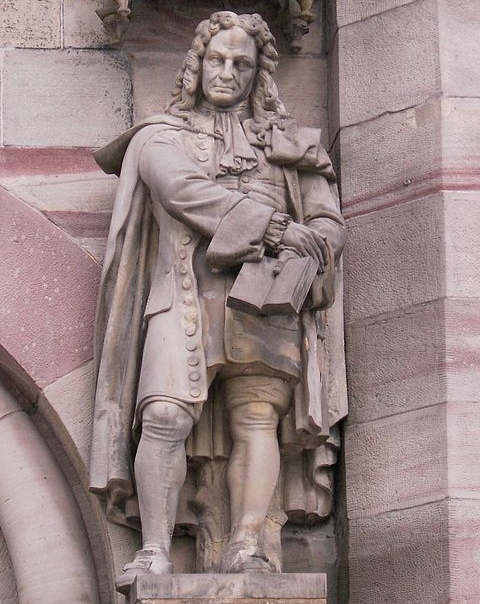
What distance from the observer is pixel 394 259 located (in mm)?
8148

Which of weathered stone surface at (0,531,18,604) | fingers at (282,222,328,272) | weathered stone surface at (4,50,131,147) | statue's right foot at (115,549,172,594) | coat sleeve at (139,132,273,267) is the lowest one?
Answer: weathered stone surface at (0,531,18,604)

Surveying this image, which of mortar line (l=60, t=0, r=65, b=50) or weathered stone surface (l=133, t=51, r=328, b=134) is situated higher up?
mortar line (l=60, t=0, r=65, b=50)

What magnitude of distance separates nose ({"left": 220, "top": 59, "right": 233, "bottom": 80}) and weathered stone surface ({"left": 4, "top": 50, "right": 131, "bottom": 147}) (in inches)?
21.5

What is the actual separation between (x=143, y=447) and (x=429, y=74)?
1.61 meters

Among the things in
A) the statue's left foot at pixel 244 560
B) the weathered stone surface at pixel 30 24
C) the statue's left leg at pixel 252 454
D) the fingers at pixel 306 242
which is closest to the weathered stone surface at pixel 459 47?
the fingers at pixel 306 242

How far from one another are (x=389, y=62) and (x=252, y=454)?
1.47 m

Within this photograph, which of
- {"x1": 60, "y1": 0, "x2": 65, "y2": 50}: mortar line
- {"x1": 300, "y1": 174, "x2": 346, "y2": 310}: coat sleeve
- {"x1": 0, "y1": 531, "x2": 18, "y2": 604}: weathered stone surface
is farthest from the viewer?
{"x1": 60, "y1": 0, "x2": 65, "y2": 50}: mortar line

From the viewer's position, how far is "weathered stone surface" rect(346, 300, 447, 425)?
26.0ft

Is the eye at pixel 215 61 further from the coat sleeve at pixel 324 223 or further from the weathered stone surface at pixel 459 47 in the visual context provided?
the weathered stone surface at pixel 459 47

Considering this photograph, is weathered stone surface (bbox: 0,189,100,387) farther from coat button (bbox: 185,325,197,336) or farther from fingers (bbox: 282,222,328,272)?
fingers (bbox: 282,222,328,272)

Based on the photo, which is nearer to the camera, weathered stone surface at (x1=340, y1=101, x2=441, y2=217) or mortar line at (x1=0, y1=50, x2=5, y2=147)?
weathered stone surface at (x1=340, y1=101, x2=441, y2=217)

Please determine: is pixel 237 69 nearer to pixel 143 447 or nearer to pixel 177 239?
pixel 177 239

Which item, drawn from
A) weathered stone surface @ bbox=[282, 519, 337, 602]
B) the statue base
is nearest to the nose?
weathered stone surface @ bbox=[282, 519, 337, 602]

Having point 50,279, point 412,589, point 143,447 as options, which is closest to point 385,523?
point 412,589
